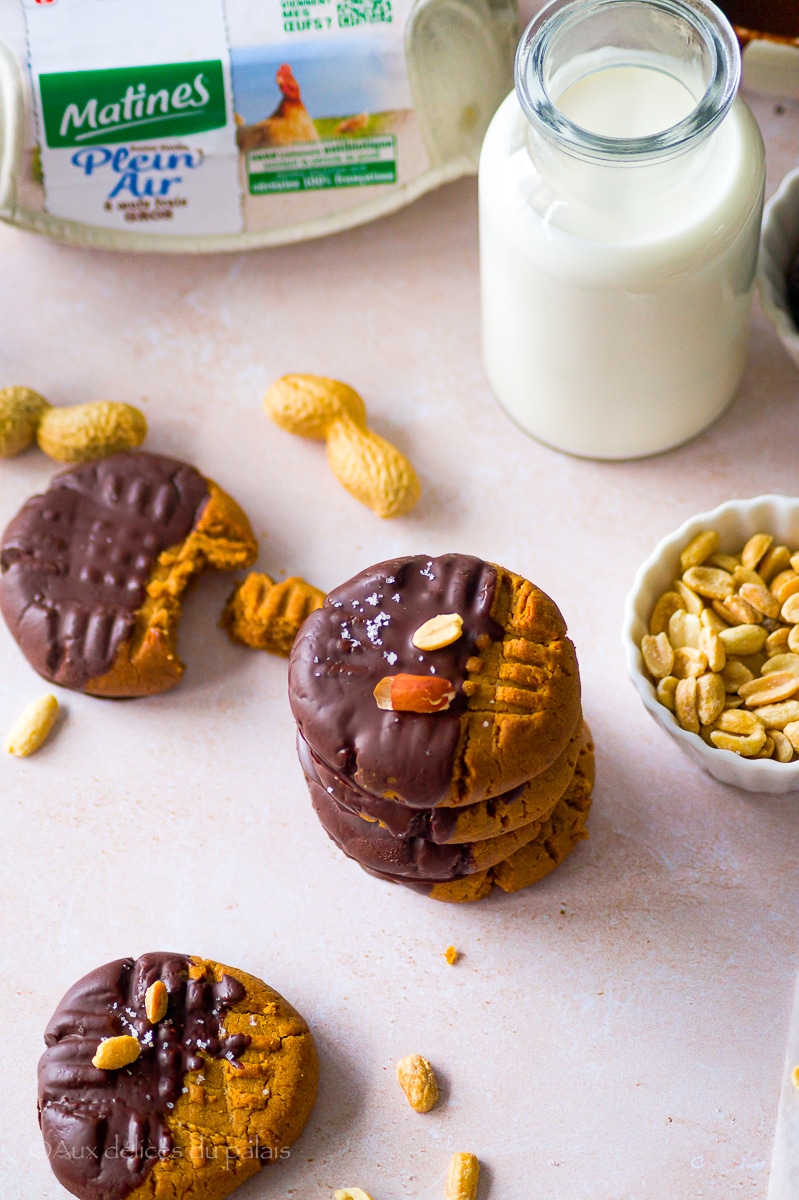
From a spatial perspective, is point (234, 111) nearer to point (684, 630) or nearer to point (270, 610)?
point (270, 610)

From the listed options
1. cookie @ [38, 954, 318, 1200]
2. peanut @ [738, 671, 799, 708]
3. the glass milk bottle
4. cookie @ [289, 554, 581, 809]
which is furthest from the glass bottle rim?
cookie @ [38, 954, 318, 1200]

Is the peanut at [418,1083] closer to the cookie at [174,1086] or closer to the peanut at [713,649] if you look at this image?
the cookie at [174,1086]

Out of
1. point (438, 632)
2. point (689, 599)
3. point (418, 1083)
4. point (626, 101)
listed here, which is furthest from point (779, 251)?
point (418, 1083)

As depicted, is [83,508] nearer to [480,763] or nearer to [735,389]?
[480,763]

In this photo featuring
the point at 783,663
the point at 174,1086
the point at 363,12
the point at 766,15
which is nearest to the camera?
the point at 174,1086

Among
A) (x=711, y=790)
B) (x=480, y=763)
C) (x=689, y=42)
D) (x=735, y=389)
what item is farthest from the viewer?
(x=735, y=389)

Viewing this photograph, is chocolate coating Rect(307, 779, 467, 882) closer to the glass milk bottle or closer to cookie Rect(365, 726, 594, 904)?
cookie Rect(365, 726, 594, 904)

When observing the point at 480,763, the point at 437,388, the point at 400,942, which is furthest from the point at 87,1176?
the point at 437,388
